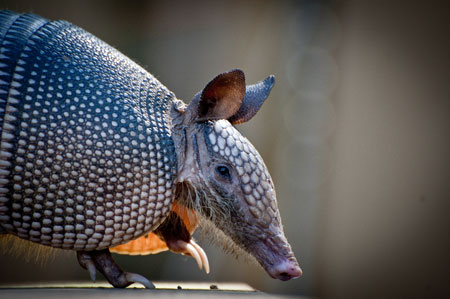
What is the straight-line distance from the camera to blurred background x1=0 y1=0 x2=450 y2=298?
536cm

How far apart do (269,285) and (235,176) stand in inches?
151

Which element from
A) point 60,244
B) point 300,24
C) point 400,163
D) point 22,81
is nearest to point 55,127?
point 22,81

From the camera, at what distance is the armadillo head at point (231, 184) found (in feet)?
9.21

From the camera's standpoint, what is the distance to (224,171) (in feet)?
9.38

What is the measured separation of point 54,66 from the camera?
A: 8.87 ft

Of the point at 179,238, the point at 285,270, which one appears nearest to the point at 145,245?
the point at 179,238

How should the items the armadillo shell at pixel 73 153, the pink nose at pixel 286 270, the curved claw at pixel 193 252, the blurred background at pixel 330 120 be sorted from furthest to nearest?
the blurred background at pixel 330 120 < the curved claw at pixel 193 252 < the pink nose at pixel 286 270 < the armadillo shell at pixel 73 153

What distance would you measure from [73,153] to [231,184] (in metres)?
0.91

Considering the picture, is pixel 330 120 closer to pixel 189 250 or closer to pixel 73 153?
pixel 189 250

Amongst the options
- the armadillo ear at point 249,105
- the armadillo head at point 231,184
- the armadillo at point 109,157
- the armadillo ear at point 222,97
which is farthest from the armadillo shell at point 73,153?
the armadillo ear at point 249,105

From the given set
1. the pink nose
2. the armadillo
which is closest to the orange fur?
the armadillo

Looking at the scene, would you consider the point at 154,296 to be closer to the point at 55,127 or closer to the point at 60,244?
the point at 60,244

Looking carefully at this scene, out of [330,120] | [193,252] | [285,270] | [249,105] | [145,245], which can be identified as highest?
[249,105]

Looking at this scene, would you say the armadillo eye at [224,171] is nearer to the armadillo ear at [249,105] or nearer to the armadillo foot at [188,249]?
the armadillo ear at [249,105]
